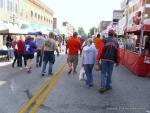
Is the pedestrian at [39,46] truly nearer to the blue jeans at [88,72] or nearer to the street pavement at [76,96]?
the street pavement at [76,96]

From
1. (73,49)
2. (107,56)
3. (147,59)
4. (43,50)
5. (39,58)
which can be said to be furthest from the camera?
(39,58)

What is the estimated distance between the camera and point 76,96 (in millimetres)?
10773

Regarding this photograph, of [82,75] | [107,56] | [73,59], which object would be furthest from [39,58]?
[107,56]

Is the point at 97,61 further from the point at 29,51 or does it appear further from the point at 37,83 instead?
the point at 29,51

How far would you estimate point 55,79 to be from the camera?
14734mm

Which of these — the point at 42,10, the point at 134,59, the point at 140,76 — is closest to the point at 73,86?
the point at 140,76

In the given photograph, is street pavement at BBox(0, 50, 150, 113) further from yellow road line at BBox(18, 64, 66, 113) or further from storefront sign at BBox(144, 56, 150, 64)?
storefront sign at BBox(144, 56, 150, 64)

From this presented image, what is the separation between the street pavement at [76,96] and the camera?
9016 mm

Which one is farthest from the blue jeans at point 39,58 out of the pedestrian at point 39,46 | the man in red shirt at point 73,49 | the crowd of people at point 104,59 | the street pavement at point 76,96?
the crowd of people at point 104,59

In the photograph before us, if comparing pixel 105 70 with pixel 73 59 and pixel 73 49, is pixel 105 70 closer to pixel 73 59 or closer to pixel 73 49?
pixel 73 49

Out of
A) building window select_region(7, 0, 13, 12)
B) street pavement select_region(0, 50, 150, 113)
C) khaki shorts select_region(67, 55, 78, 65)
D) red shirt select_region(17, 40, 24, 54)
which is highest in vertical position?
building window select_region(7, 0, 13, 12)

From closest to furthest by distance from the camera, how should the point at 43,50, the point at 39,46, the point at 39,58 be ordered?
the point at 43,50
the point at 39,46
the point at 39,58

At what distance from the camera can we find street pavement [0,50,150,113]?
9.02 metres

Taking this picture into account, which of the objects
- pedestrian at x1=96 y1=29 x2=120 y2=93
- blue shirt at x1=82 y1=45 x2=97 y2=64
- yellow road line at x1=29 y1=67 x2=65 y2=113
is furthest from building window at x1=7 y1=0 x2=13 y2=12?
pedestrian at x1=96 y1=29 x2=120 y2=93
